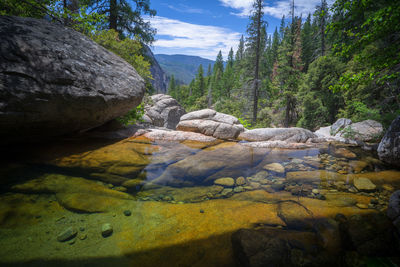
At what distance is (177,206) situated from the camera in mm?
2576

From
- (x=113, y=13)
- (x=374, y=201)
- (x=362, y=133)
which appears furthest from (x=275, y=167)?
(x=113, y=13)

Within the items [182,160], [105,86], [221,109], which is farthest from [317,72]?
[105,86]

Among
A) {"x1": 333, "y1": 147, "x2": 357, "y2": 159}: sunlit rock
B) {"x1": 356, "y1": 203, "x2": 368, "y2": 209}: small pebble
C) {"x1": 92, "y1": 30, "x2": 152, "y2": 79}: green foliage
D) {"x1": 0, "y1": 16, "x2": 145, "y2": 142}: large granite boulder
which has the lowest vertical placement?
{"x1": 356, "y1": 203, "x2": 368, "y2": 209}: small pebble

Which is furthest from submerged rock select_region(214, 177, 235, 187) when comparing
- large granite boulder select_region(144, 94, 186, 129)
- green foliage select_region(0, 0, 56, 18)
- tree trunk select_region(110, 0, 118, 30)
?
tree trunk select_region(110, 0, 118, 30)

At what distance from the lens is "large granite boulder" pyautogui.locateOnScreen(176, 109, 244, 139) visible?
827cm

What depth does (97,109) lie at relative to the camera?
517 centimetres

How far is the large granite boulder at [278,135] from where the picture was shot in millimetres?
7734

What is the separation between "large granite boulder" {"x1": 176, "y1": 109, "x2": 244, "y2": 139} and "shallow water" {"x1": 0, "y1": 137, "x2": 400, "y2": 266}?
11.2 ft

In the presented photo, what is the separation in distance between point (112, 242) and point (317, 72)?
20.0 meters

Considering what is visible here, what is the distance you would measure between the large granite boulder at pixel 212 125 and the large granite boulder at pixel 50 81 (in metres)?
3.83

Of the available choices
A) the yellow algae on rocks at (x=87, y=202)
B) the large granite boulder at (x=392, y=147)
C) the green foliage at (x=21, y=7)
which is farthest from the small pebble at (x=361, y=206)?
the green foliage at (x=21, y=7)

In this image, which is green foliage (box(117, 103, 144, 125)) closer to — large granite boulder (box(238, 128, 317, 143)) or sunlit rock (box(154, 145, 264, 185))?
sunlit rock (box(154, 145, 264, 185))

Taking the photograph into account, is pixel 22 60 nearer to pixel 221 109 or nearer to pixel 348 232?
pixel 348 232

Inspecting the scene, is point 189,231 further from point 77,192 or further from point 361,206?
point 361,206
